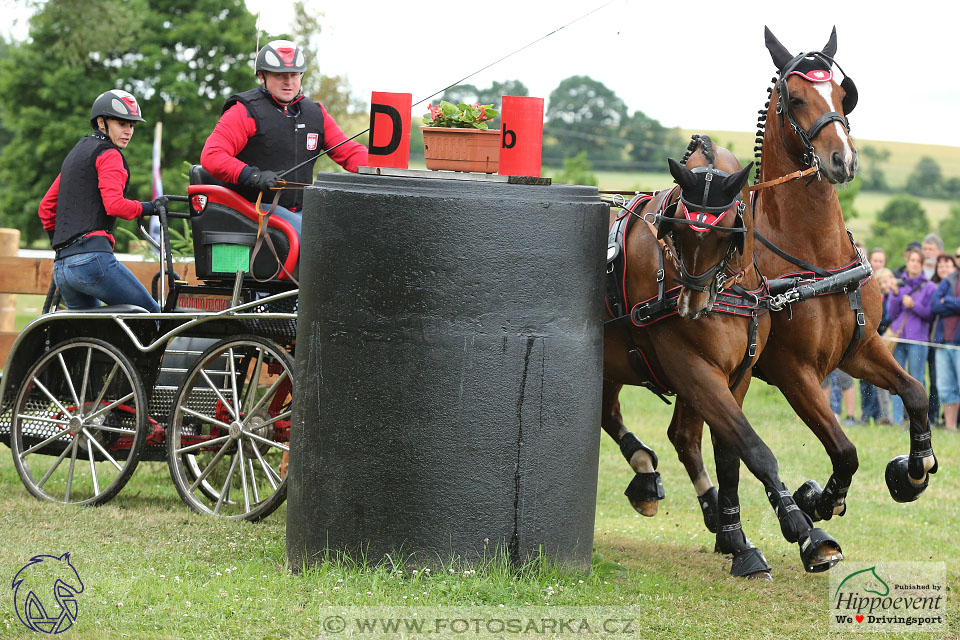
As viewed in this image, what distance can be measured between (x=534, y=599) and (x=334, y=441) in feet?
3.66

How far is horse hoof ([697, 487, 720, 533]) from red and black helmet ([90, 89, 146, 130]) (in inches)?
174

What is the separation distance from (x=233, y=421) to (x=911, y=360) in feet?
30.4

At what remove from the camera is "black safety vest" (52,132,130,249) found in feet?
24.3

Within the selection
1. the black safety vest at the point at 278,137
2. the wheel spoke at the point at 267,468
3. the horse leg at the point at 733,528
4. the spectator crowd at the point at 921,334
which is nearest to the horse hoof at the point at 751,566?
the horse leg at the point at 733,528

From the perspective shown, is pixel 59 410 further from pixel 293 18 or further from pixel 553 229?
pixel 293 18

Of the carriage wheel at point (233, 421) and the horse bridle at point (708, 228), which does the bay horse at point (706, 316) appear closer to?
the horse bridle at point (708, 228)

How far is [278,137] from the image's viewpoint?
727 centimetres

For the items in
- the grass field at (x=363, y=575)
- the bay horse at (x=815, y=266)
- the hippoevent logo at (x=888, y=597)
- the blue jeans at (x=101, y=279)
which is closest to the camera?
the grass field at (x=363, y=575)

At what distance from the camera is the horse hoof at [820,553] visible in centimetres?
565

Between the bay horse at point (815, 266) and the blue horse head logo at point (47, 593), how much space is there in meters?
3.80

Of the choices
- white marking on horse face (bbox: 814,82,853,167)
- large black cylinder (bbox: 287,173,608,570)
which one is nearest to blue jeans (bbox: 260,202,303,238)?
large black cylinder (bbox: 287,173,608,570)

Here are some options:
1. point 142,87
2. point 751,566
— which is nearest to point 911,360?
point 751,566

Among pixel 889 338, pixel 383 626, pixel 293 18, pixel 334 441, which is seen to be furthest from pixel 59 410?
pixel 293 18

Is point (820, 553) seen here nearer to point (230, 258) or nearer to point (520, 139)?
point (520, 139)
